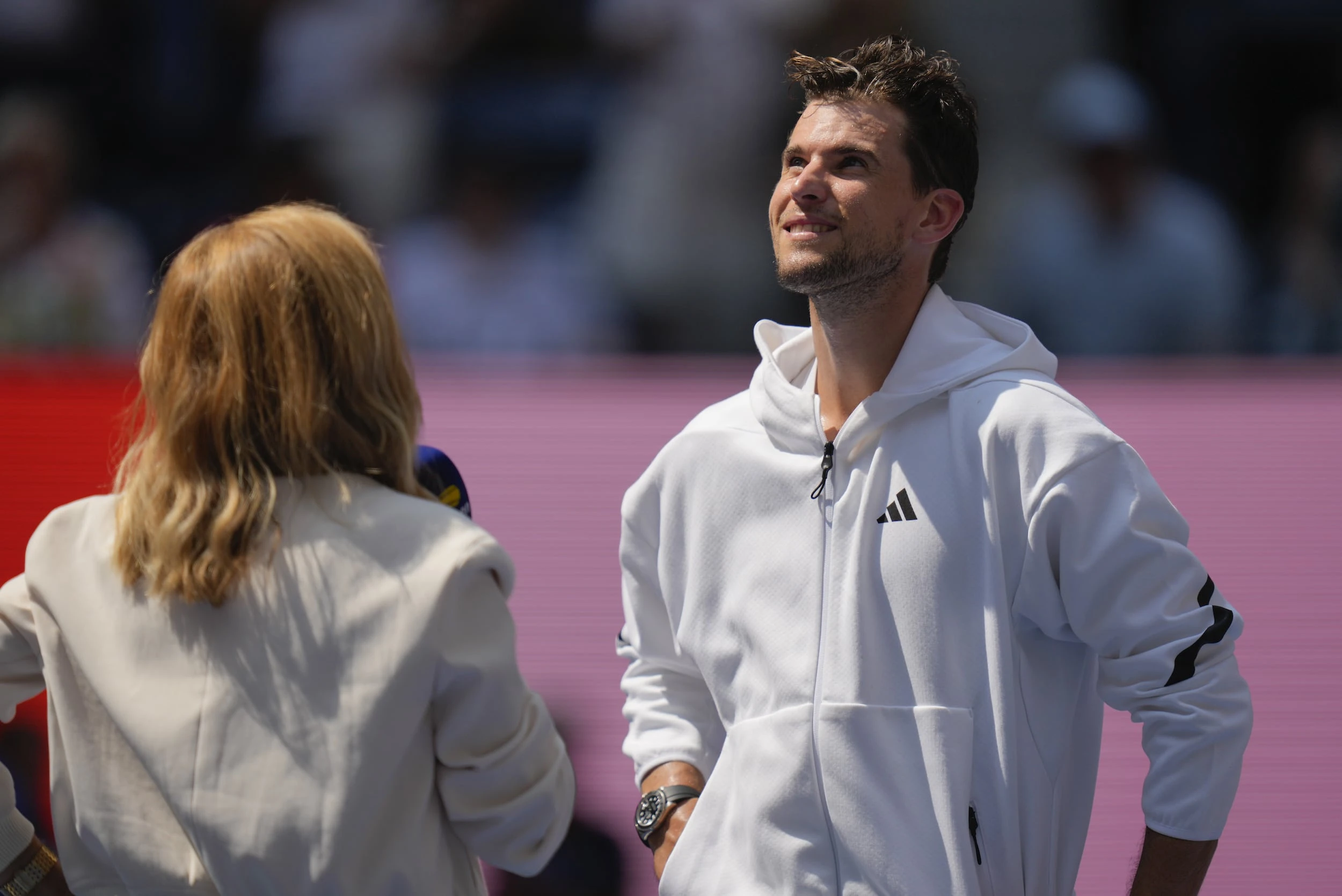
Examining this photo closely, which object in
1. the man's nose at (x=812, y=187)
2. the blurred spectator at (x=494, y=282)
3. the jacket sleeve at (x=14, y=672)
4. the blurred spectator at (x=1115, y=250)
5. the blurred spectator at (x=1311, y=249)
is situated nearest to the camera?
the jacket sleeve at (x=14, y=672)

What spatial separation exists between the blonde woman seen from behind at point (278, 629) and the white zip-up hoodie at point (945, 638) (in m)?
0.47

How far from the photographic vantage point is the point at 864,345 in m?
2.21

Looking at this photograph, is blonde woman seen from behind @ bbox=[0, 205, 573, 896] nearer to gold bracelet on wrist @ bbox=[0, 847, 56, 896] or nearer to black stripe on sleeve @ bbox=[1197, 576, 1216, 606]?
gold bracelet on wrist @ bbox=[0, 847, 56, 896]

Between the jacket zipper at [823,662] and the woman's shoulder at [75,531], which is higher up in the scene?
the woman's shoulder at [75,531]

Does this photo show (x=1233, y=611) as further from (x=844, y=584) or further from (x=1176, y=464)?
(x=1176, y=464)

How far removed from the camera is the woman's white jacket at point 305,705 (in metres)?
1.66

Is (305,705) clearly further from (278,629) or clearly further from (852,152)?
(852,152)

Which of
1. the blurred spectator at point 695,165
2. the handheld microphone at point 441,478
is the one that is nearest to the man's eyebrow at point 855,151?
the handheld microphone at point 441,478

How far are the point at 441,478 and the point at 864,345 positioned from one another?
681 millimetres

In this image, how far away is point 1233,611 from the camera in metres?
1.95

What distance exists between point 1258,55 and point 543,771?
5149 mm

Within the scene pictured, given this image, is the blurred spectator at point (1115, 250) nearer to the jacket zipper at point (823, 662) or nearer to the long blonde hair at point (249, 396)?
the jacket zipper at point (823, 662)

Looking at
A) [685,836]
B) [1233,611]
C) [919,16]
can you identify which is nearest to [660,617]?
[685,836]

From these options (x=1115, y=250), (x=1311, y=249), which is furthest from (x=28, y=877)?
(x=1311, y=249)
